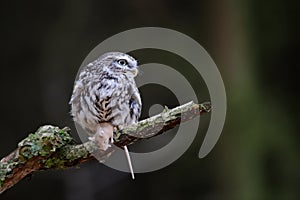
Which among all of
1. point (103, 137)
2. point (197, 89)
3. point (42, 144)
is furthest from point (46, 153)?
point (197, 89)

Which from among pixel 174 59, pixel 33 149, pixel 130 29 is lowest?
pixel 33 149

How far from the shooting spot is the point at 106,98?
3.39ft

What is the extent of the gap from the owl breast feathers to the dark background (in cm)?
116

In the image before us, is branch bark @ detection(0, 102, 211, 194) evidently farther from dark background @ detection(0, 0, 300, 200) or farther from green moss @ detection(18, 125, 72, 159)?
dark background @ detection(0, 0, 300, 200)

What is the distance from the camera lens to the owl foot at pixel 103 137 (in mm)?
1012

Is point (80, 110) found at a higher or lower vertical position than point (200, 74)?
lower

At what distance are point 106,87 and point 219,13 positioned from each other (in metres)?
1.29

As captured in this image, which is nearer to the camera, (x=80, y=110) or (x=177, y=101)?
(x=80, y=110)

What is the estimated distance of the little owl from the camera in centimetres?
102

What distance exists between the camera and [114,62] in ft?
3.37

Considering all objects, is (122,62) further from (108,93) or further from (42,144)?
(42,144)

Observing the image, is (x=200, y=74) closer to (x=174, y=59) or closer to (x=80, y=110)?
(x=174, y=59)

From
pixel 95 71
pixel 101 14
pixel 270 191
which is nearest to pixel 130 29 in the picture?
pixel 101 14

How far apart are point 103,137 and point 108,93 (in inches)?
2.7
